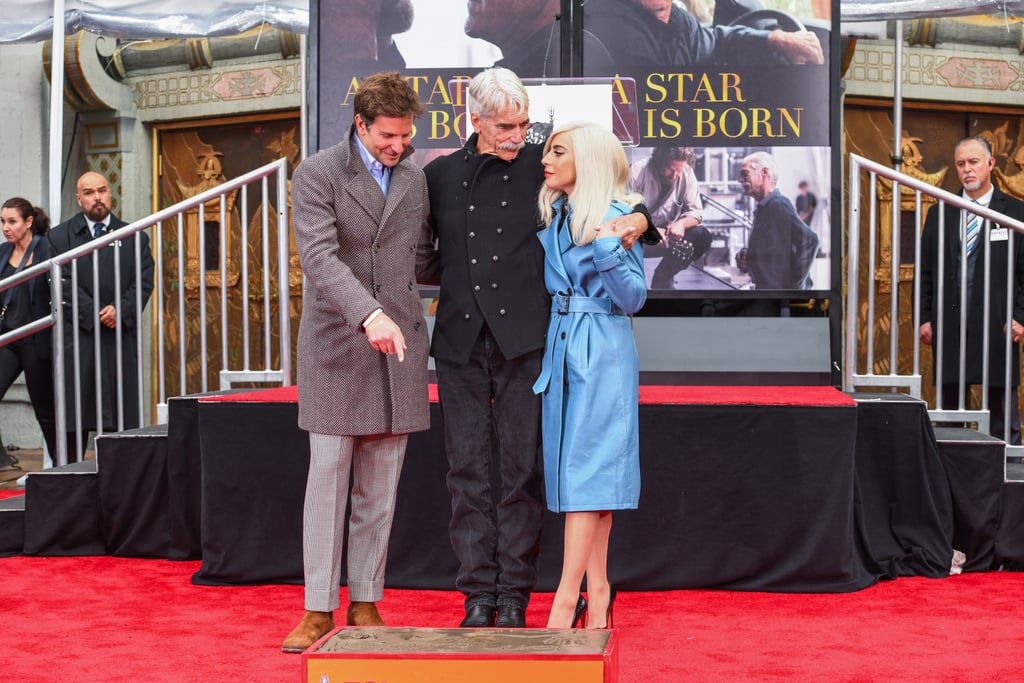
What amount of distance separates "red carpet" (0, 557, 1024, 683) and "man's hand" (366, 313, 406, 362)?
83 centimetres

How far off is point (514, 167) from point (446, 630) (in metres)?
1.30

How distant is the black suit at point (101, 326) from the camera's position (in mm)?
5758

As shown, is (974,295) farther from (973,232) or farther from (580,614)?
(580,614)

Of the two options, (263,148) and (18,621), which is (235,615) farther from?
(263,148)

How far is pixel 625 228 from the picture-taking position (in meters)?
2.98

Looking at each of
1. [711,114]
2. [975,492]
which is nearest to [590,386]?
[975,492]

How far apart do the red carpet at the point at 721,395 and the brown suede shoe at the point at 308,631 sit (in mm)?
1013

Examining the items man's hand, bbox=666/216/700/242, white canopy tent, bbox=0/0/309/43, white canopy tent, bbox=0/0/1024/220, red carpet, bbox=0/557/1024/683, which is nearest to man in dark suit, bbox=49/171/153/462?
white canopy tent, bbox=0/0/1024/220

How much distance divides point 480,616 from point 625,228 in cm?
108

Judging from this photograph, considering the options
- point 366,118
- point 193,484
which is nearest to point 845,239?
point 193,484

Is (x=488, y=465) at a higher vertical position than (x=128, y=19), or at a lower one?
lower

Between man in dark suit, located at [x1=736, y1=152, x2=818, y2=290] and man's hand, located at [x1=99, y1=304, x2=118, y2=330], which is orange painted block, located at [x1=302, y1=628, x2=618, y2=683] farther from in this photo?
man's hand, located at [x1=99, y1=304, x2=118, y2=330]

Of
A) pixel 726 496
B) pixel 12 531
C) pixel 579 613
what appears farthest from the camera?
pixel 12 531

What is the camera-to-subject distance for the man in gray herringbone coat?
3.14m
